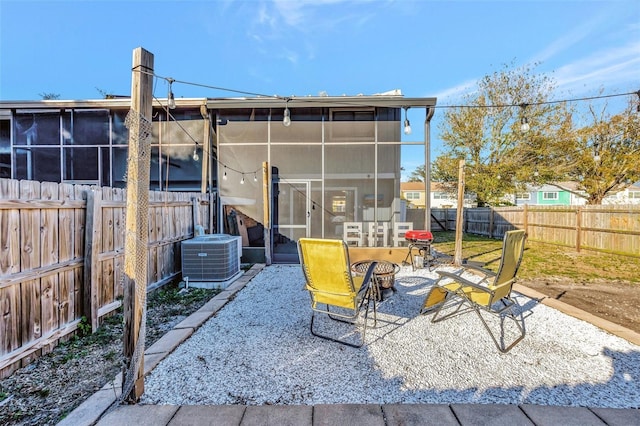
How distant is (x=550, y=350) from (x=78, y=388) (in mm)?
3947

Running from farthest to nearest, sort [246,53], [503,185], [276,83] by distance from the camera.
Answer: [503,185] < [276,83] < [246,53]

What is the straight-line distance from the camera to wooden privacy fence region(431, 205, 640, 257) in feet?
25.3

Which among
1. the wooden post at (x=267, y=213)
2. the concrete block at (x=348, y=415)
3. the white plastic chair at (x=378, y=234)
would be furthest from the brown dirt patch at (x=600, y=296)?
the wooden post at (x=267, y=213)

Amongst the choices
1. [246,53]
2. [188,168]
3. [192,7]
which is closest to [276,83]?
[246,53]

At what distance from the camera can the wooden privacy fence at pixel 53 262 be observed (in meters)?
2.38

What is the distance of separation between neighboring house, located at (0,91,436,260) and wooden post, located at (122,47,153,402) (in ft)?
17.3

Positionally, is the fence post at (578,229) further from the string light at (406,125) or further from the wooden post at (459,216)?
the string light at (406,125)

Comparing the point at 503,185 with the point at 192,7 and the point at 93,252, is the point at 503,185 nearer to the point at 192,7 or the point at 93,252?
the point at 192,7

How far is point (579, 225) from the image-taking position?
9.09 m

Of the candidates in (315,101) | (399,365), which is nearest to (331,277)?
(399,365)

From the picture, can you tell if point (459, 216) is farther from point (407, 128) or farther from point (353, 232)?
point (353, 232)

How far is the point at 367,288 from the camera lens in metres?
3.18

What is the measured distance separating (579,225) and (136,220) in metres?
11.7

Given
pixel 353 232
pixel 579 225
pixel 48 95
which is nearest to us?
pixel 353 232
